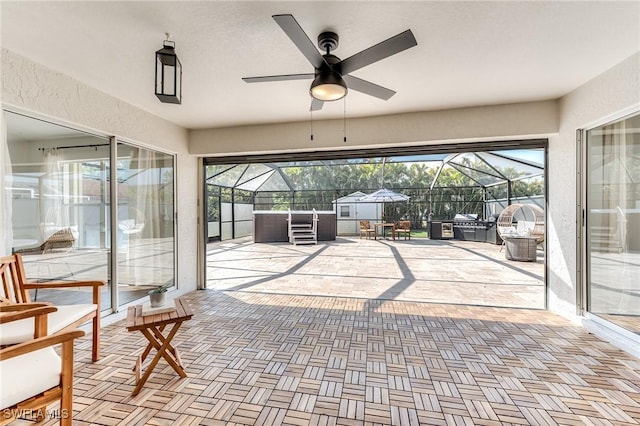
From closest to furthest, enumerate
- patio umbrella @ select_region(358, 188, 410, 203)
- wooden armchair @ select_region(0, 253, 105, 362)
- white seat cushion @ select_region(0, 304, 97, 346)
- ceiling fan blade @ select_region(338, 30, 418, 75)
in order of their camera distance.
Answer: ceiling fan blade @ select_region(338, 30, 418, 75) → white seat cushion @ select_region(0, 304, 97, 346) → wooden armchair @ select_region(0, 253, 105, 362) → patio umbrella @ select_region(358, 188, 410, 203)

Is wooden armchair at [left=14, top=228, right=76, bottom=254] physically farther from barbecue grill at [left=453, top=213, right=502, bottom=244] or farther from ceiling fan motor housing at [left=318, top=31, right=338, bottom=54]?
barbecue grill at [left=453, top=213, right=502, bottom=244]

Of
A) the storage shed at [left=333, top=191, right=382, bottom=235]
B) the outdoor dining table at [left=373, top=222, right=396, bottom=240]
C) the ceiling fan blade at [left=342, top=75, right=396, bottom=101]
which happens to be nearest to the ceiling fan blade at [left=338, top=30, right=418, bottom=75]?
the ceiling fan blade at [left=342, top=75, right=396, bottom=101]

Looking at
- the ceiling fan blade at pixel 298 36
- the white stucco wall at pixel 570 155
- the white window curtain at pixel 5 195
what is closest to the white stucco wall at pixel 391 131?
the white stucco wall at pixel 570 155

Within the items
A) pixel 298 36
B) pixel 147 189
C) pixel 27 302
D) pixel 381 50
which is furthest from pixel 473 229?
pixel 27 302

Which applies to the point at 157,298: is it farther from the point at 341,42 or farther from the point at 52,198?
the point at 341,42

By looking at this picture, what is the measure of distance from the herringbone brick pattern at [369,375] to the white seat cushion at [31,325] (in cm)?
46

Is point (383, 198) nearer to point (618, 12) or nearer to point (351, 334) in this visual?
point (351, 334)

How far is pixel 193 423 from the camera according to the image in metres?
1.67

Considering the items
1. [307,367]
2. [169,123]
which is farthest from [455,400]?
[169,123]

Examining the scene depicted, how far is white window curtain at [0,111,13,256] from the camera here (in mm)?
2271

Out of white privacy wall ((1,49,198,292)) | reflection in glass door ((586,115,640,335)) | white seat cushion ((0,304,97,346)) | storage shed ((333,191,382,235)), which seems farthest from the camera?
storage shed ((333,191,382,235))

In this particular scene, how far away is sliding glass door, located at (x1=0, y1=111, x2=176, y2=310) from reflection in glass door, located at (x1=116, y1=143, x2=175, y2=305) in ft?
0.04

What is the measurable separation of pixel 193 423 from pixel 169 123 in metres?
3.54

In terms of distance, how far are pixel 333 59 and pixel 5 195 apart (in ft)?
8.84
